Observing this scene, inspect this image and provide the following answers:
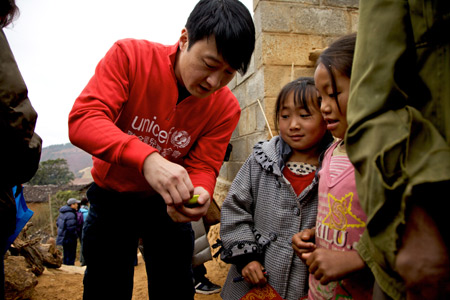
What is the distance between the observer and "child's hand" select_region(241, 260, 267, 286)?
141cm

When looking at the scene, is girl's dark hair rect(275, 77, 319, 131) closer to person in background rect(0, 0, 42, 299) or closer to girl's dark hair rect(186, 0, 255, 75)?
girl's dark hair rect(186, 0, 255, 75)

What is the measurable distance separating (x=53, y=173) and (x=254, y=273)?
37.3 metres

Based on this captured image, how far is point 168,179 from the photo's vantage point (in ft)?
3.51

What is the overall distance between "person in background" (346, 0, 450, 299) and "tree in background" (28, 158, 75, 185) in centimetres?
Result: 3660

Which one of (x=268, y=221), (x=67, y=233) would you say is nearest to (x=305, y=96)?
(x=268, y=221)

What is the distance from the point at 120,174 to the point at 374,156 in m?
1.31

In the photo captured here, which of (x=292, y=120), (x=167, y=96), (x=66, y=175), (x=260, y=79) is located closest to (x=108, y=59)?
(x=167, y=96)

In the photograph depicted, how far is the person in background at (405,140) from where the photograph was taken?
52cm

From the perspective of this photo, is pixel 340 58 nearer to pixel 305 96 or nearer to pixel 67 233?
pixel 305 96

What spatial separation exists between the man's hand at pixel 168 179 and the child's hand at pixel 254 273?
1.94ft

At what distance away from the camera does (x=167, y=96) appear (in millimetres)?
1517

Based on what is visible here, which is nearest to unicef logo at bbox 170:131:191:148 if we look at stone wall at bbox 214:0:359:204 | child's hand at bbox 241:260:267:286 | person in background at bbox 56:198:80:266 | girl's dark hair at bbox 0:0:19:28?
child's hand at bbox 241:260:267:286

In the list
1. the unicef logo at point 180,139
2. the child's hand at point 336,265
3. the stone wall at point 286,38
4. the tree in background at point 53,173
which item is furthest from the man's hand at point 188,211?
the tree in background at point 53,173

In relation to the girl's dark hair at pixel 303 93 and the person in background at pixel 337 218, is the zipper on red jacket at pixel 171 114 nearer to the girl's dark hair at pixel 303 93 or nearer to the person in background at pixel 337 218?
the girl's dark hair at pixel 303 93
